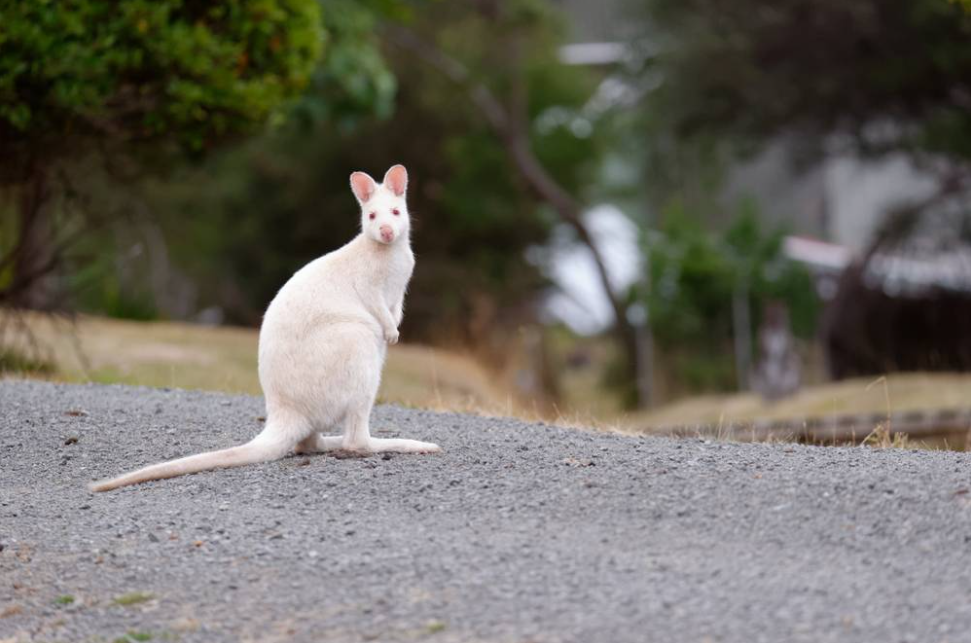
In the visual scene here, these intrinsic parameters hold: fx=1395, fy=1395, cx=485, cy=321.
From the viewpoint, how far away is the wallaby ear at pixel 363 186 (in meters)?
6.88

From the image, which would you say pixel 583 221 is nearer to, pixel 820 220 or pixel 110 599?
pixel 820 220

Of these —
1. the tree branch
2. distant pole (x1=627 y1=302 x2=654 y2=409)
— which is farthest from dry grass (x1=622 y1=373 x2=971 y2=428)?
the tree branch

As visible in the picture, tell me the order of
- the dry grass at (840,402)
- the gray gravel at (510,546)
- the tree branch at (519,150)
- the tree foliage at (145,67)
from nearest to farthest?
the gray gravel at (510,546), the tree foliage at (145,67), the dry grass at (840,402), the tree branch at (519,150)

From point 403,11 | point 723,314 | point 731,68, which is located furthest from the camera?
point 723,314

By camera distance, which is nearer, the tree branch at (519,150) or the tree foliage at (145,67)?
the tree foliage at (145,67)

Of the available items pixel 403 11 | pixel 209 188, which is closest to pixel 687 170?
pixel 403 11

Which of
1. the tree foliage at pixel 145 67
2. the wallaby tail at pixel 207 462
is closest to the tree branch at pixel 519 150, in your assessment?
the tree foliage at pixel 145 67

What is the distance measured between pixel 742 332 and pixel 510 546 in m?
19.2

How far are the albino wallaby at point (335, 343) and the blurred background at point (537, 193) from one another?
213 cm

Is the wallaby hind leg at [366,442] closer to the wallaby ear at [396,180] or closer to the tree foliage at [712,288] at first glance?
the wallaby ear at [396,180]

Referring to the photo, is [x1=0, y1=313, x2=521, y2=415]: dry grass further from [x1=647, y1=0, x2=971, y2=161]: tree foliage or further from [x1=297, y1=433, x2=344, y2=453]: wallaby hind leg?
[x1=647, y1=0, x2=971, y2=161]: tree foliage

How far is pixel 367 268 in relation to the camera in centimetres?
687

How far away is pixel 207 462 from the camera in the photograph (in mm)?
6602

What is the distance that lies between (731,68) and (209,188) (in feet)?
45.9
